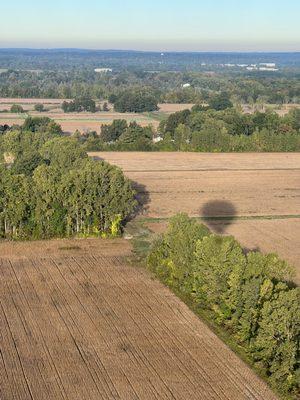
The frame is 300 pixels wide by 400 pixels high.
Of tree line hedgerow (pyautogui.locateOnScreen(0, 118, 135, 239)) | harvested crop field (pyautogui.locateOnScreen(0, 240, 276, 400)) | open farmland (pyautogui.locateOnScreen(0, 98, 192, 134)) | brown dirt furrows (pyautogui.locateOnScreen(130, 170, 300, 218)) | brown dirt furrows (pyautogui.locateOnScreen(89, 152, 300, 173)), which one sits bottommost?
open farmland (pyautogui.locateOnScreen(0, 98, 192, 134))

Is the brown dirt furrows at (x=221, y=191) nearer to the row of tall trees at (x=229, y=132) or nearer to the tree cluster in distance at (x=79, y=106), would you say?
the row of tall trees at (x=229, y=132)

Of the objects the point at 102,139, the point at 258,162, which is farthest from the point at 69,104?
the point at 258,162

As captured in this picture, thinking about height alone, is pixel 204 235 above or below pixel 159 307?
above

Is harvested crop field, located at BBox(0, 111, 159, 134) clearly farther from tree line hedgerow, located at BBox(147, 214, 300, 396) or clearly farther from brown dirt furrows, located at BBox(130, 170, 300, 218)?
tree line hedgerow, located at BBox(147, 214, 300, 396)

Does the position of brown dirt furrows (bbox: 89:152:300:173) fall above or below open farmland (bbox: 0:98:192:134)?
above

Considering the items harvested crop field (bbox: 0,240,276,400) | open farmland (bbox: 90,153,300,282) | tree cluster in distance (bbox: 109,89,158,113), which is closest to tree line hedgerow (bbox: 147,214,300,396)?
harvested crop field (bbox: 0,240,276,400)

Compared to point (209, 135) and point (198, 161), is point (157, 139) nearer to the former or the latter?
point (209, 135)

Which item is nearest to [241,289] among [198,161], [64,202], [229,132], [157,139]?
[64,202]

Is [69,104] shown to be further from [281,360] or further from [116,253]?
[281,360]
